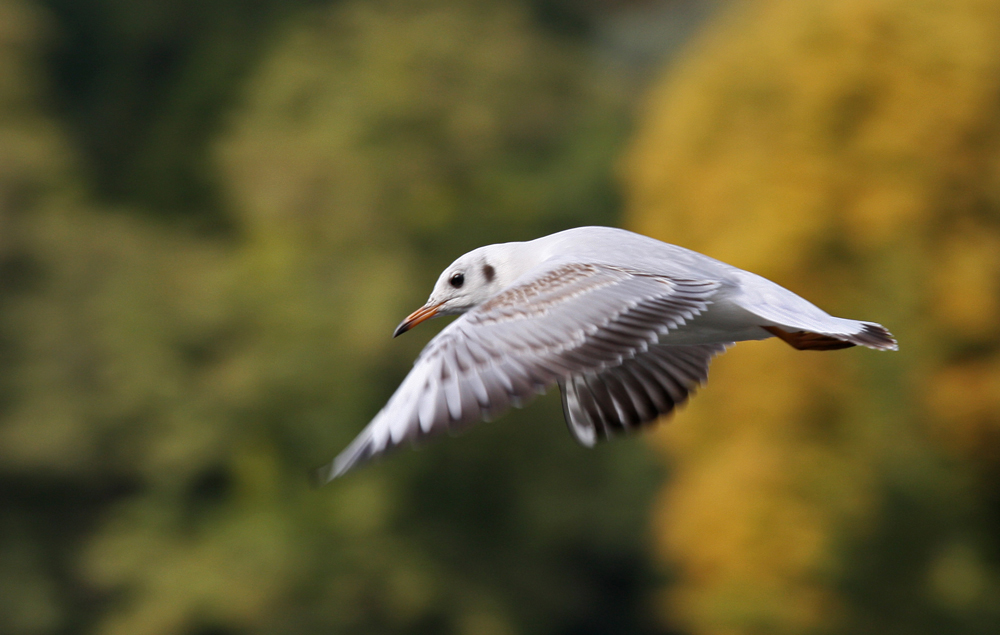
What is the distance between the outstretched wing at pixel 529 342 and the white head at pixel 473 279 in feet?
1.37

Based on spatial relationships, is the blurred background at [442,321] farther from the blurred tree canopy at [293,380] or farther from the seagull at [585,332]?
the seagull at [585,332]

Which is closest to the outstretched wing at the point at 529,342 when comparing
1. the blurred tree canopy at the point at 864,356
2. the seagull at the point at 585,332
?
the seagull at the point at 585,332

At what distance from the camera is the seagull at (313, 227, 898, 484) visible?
234 cm

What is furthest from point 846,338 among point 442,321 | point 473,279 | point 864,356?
point 442,321

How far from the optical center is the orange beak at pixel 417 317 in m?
3.05

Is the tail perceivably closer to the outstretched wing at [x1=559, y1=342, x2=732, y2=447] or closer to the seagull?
the seagull

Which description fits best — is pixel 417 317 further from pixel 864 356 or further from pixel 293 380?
pixel 293 380

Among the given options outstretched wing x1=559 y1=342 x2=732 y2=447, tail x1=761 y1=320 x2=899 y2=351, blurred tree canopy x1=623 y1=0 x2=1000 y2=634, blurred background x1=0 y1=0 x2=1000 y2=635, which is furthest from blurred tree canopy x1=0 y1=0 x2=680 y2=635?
tail x1=761 y1=320 x2=899 y2=351

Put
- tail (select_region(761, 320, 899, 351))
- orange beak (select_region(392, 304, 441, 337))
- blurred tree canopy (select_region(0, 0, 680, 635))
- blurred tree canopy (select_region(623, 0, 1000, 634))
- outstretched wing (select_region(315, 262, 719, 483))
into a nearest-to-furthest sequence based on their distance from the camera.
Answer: outstretched wing (select_region(315, 262, 719, 483)) → tail (select_region(761, 320, 899, 351)) → orange beak (select_region(392, 304, 441, 337)) → blurred tree canopy (select_region(623, 0, 1000, 634)) → blurred tree canopy (select_region(0, 0, 680, 635))

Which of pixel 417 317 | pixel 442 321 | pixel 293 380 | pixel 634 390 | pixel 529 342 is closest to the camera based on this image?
pixel 529 342

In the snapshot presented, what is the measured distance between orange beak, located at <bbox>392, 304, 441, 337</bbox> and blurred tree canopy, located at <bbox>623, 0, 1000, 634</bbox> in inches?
170

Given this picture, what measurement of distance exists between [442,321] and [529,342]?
8.26m

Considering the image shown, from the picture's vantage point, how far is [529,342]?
248 cm

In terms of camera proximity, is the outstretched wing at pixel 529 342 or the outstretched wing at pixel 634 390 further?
the outstretched wing at pixel 634 390
